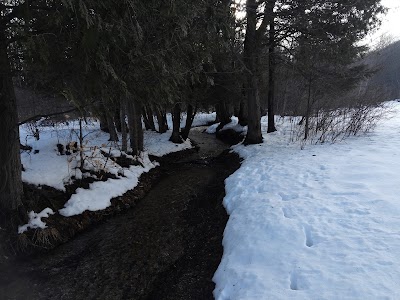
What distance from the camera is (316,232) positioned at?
14.8ft

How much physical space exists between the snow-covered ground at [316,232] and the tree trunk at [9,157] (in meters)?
4.12

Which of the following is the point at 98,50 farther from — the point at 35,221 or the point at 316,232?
the point at 316,232

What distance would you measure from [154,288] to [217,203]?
131 inches

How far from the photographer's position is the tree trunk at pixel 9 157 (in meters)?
5.27

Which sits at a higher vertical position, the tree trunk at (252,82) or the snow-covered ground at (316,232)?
the tree trunk at (252,82)

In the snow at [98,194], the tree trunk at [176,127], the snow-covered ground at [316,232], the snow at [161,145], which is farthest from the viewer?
the tree trunk at [176,127]

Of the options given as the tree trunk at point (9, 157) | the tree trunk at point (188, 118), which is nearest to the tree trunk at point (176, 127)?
the tree trunk at point (188, 118)

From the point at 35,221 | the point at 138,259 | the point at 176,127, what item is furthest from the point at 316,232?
the point at 176,127

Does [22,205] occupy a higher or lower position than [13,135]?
lower

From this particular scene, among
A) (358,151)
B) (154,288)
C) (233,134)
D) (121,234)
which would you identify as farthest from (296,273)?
(233,134)

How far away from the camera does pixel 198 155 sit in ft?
49.1

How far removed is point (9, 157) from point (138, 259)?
3.04 m

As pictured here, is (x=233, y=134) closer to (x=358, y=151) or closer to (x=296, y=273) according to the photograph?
(x=358, y=151)

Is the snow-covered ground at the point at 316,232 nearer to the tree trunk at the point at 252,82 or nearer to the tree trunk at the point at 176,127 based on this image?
the tree trunk at the point at 252,82
